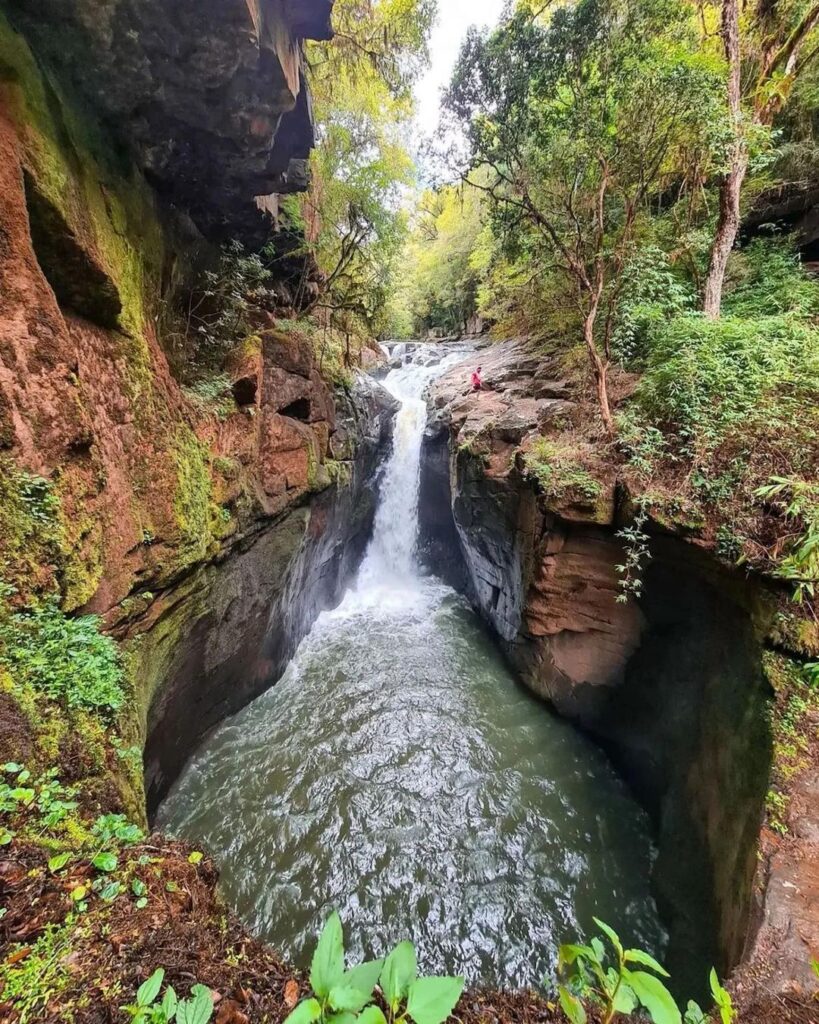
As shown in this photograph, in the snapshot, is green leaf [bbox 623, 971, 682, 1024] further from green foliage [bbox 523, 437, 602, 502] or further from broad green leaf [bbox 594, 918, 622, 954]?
green foliage [bbox 523, 437, 602, 502]

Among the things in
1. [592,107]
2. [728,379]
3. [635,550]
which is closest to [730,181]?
[592,107]

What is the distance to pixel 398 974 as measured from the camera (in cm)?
120

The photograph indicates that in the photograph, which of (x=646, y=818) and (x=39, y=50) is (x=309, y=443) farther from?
(x=646, y=818)

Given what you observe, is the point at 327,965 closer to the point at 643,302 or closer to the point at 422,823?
the point at 422,823

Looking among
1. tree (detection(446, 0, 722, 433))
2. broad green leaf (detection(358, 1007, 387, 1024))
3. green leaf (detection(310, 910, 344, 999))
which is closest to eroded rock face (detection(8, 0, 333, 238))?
tree (detection(446, 0, 722, 433))

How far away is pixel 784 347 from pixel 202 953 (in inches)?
303

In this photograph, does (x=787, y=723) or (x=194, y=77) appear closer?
(x=787, y=723)

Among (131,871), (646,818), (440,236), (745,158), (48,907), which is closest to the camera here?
(48,907)

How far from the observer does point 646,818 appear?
5156 millimetres

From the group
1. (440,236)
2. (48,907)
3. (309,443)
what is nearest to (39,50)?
(309,443)

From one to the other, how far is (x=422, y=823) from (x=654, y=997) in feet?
14.2

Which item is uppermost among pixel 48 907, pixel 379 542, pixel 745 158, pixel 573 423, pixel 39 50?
pixel 745 158

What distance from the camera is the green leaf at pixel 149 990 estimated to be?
1254 mm

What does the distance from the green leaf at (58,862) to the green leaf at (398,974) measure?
142cm
